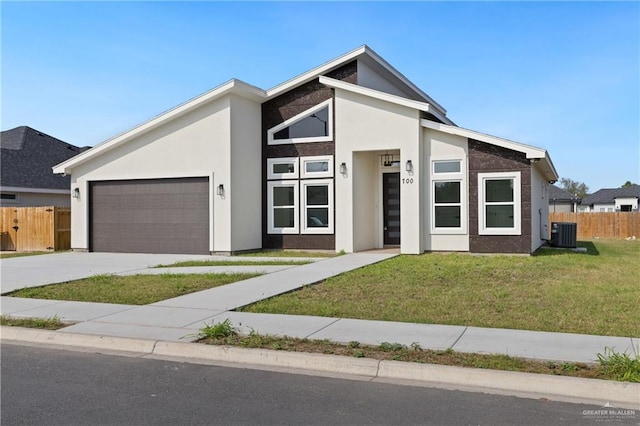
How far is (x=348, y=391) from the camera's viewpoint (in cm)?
541

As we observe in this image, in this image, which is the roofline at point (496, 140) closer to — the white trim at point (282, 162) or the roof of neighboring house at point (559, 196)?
the white trim at point (282, 162)

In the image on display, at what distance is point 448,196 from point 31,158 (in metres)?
24.2

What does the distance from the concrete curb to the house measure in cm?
1082

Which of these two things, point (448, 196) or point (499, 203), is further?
point (448, 196)

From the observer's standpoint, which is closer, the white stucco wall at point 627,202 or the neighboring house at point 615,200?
the white stucco wall at point 627,202

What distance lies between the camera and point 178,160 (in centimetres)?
1898

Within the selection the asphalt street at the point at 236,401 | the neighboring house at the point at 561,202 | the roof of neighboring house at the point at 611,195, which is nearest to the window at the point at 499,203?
the asphalt street at the point at 236,401

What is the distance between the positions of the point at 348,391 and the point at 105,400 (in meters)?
2.33

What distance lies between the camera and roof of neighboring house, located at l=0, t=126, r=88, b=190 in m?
28.1

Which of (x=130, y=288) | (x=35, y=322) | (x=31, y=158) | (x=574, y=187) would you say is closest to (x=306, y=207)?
(x=130, y=288)

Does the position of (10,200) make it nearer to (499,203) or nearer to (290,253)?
(290,253)

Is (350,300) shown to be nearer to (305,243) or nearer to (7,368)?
(7,368)

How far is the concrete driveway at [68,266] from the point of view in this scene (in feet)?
41.4

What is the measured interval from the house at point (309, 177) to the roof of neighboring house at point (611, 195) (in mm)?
40307
